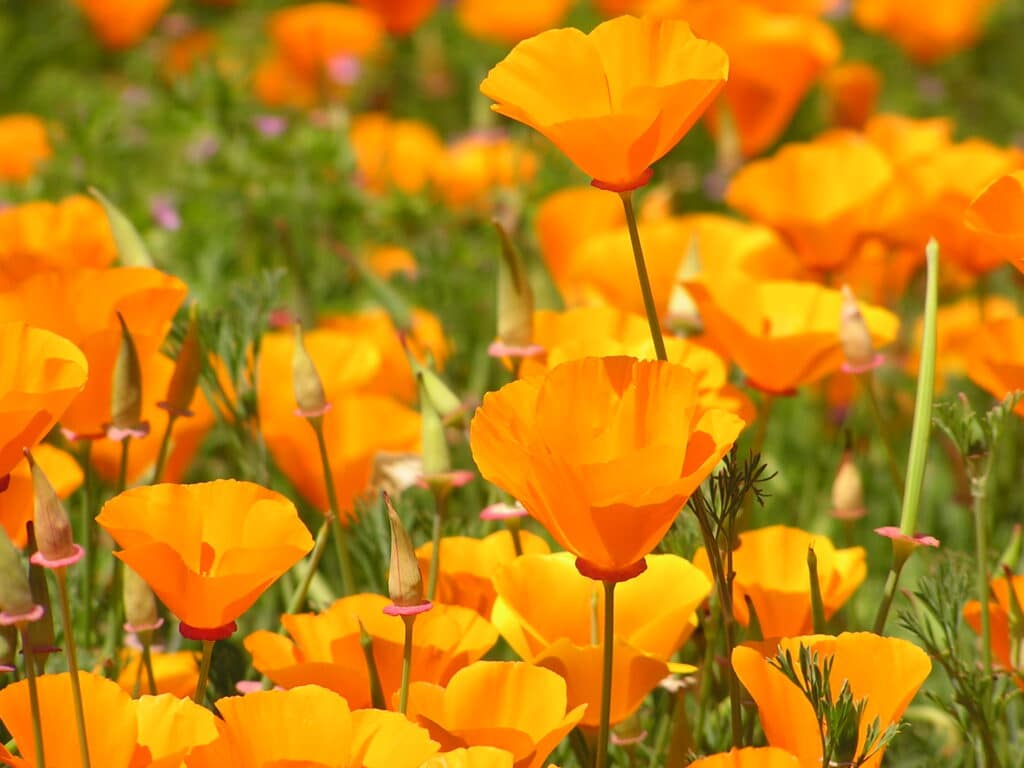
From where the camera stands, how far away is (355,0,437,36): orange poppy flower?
276cm

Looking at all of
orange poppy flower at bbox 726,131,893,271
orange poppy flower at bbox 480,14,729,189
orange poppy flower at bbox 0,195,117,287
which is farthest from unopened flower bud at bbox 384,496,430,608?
orange poppy flower at bbox 726,131,893,271

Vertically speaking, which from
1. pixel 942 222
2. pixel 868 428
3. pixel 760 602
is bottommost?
pixel 868 428

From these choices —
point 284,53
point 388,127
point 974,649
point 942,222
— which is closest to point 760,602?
point 974,649

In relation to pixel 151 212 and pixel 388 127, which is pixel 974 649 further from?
pixel 388 127

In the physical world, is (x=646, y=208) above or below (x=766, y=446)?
above

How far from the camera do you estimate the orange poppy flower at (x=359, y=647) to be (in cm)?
83

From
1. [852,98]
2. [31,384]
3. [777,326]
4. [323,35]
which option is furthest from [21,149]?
[31,384]

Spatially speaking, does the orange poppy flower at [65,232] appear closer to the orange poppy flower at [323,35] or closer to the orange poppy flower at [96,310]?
the orange poppy flower at [96,310]

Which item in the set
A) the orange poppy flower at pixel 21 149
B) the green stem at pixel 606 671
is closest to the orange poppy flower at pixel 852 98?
the orange poppy flower at pixel 21 149

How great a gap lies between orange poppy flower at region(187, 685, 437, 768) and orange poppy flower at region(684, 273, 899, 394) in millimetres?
484

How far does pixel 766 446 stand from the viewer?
1.76m

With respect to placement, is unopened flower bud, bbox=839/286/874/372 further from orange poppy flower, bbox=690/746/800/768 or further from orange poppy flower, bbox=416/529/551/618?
orange poppy flower, bbox=690/746/800/768

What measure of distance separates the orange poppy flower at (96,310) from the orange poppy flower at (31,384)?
0.58 feet

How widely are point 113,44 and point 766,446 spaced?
2.20 m
